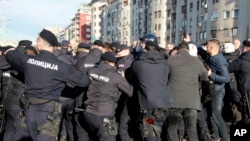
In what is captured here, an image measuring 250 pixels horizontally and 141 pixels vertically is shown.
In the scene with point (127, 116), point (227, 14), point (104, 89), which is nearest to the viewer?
point (104, 89)

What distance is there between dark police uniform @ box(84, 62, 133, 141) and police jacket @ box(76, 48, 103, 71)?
3.83ft

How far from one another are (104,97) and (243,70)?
292 centimetres

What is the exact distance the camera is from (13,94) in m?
7.78

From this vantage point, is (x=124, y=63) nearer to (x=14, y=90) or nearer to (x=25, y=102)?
(x=14, y=90)

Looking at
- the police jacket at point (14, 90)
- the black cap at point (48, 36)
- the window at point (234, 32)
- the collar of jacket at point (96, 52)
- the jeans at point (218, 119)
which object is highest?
the black cap at point (48, 36)

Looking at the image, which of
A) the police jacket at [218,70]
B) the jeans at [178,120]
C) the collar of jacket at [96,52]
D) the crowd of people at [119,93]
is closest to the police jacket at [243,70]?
the crowd of people at [119,93]

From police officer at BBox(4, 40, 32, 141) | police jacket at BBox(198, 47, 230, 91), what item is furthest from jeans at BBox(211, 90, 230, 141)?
police officer at BBox(4, 40, 32, 141)

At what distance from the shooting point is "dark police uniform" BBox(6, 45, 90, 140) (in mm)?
6043

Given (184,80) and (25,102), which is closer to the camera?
(25,102)

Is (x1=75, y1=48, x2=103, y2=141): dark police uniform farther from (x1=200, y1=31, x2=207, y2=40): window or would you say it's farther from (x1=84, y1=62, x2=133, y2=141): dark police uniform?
(x1=200, y1=31, x2=207, y2=40): window

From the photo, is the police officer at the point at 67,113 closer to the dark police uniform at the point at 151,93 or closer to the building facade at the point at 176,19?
the dark police uniform at the point at 151,93

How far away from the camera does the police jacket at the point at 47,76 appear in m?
6.04

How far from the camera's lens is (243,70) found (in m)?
8.03

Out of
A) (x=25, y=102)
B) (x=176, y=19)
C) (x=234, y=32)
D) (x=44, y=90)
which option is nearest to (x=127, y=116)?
(x=44, y=90)
